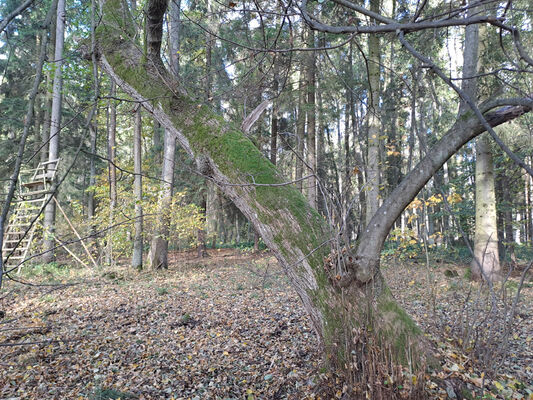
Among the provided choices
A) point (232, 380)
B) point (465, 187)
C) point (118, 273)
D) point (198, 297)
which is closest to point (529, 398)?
point (232, 380)

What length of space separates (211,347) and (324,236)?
2.31m

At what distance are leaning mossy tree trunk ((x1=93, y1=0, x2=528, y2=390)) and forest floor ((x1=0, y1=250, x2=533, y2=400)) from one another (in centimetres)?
30

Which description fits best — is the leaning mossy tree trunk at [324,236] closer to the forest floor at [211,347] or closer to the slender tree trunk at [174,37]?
the slender tree trunk at [174,37]

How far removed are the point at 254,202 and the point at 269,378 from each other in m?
1.79

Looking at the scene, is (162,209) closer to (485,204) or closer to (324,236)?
(324,236)

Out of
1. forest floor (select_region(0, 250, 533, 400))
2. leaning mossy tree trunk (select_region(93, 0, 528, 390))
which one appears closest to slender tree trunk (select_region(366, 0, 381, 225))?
forest floor (select_region(0, 250, 533, 400))

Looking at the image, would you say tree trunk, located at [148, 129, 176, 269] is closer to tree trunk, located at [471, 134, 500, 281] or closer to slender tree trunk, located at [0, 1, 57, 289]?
slender tree trunk, located at [0, 1, 57, 289]

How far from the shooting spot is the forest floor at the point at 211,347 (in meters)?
2.62

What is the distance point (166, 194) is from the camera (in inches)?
364

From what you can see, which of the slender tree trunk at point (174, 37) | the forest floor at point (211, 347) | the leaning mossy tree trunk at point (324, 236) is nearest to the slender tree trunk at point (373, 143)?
the forest floor at point (211, 347)

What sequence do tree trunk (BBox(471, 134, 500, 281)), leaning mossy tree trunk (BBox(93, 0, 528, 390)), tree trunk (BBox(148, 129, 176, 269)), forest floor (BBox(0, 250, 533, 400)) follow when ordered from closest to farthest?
leaning mossy tree trunk (BBox(93, 0, 528, 390)), forest floor (BBox(0, 250, 533, 400)), tree trunk (BBox(471, 134, 500, 281)), tree trunk (BBox(148, 129, 176, 269))

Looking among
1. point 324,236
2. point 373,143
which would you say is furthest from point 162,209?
point 324,236

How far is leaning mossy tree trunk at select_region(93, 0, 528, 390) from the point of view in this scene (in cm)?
243

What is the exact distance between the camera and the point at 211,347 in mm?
3920
